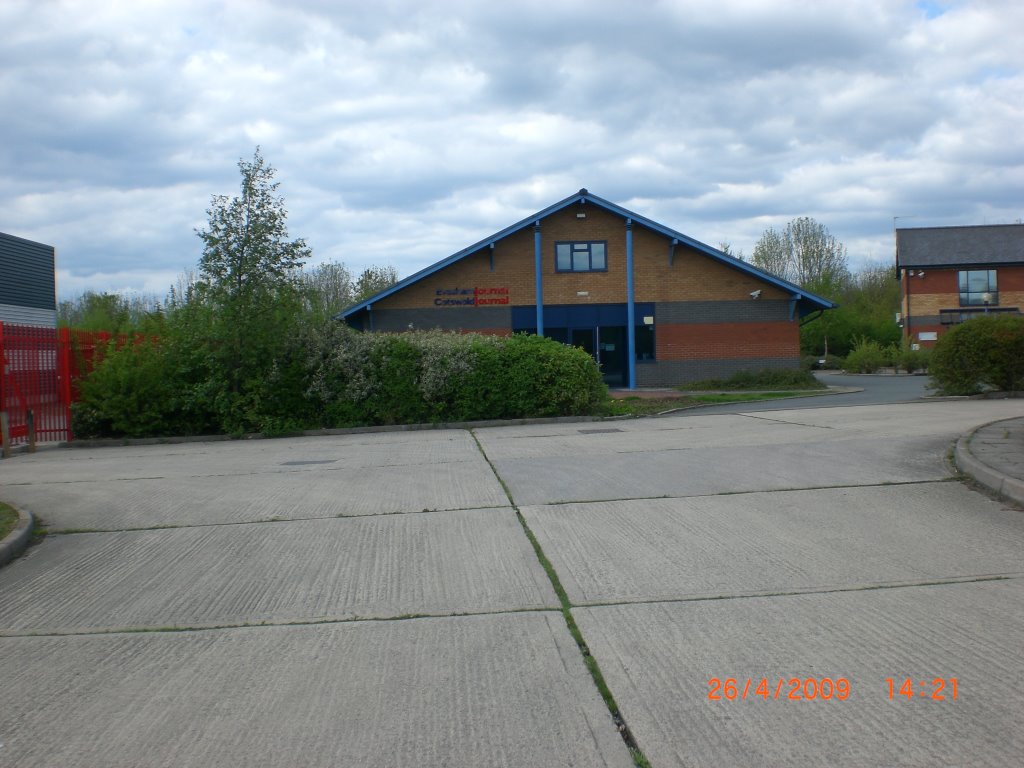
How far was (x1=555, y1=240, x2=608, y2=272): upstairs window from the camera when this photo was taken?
3288 centimetres

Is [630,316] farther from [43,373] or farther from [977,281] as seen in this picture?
[977,281]

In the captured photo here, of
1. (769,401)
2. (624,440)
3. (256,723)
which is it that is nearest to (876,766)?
(256,723)

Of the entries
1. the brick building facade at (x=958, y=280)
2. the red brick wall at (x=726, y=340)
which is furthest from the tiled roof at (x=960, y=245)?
the red brick wall at (x=726, y=340)

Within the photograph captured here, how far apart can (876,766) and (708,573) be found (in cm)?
274

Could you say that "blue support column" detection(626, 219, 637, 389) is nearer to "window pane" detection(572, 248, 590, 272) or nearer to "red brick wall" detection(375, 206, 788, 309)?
"red brick wall" detection(375, 206, 788, 309)

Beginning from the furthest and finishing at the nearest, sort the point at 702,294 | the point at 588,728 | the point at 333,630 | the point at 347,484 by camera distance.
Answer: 1. the point at 702,294
2. the point at 347,484
3. the point at 333,630
4. the point at 588,728

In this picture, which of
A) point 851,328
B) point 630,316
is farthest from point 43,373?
point 851,328

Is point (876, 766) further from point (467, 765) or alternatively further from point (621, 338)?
point (621, 338)

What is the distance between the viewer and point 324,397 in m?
19.6

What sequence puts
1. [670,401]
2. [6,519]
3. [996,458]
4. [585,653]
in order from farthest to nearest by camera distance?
1. [670,401]
2. [996,458]
3. [6,519]
4. [585,653]

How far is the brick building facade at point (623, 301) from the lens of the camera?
32.7 meters

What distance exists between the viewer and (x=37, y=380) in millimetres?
17953
